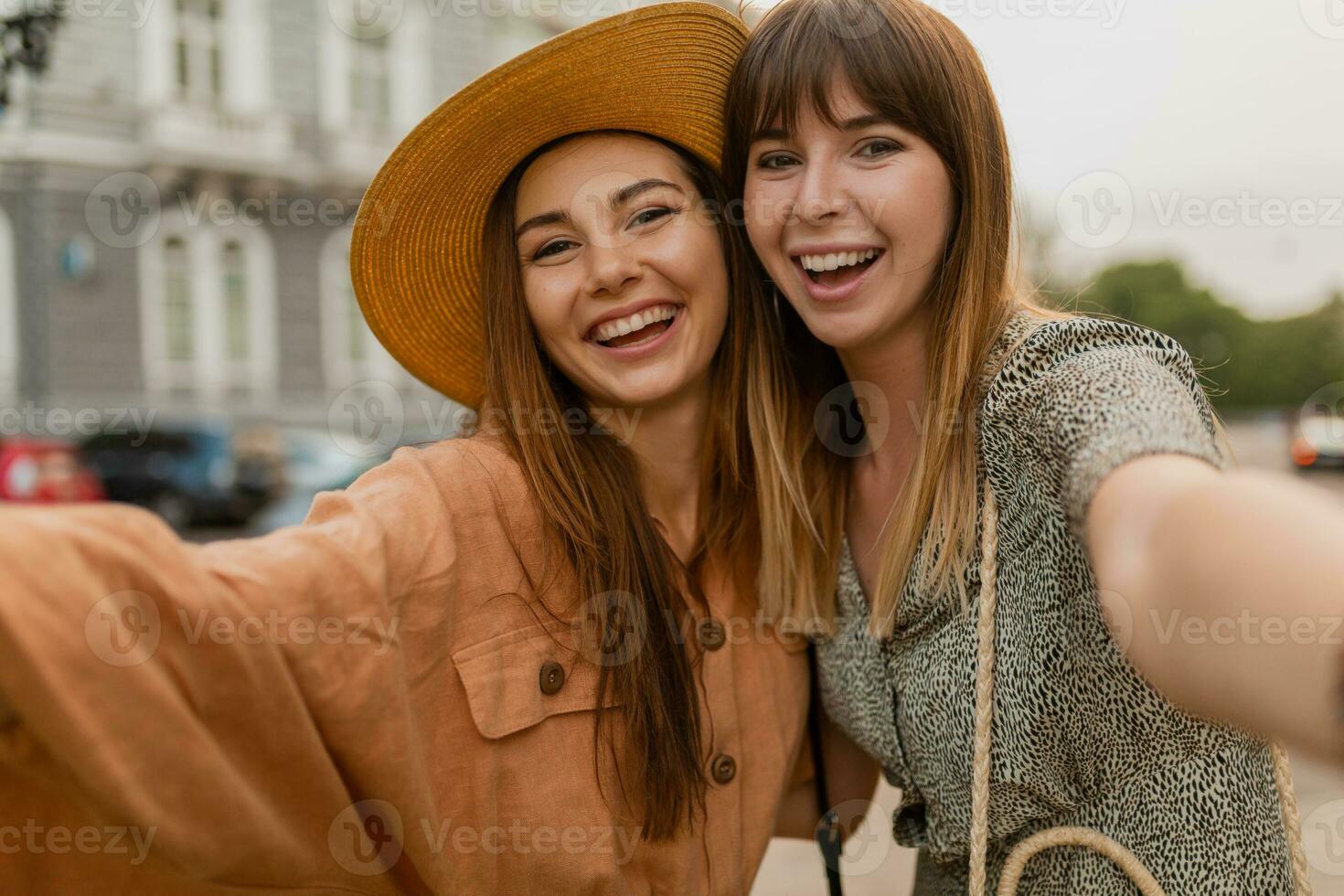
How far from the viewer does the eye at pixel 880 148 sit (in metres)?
1.92

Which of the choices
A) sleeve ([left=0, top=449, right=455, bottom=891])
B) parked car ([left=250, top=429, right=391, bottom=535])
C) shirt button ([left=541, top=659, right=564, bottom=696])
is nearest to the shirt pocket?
shirt button ([left=541, top=659, right=564, bottom=696])

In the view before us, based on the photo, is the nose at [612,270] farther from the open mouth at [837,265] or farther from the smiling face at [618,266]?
the open mouth at [837,265]

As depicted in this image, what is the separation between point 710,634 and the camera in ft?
6.77

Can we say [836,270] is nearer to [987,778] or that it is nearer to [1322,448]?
[987,778]

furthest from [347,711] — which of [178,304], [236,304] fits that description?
[236,304]

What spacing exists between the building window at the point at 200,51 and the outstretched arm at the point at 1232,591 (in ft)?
56.9

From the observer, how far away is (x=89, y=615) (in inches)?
39.7

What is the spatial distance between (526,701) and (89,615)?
83 cm

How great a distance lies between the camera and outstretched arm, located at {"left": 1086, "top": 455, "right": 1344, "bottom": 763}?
2.87 feet

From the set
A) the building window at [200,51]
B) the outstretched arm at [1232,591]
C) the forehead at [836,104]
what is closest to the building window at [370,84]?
the building window at [200,51]

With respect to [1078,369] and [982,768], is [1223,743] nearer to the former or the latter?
[982,768]

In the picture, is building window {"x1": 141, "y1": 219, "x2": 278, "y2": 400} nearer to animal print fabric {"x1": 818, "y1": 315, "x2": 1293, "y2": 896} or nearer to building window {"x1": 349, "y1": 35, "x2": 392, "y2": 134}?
building window {"x1": 349, "y1": 35, "x2": 392, "y2": 134}

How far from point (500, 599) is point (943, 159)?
116 centimetres

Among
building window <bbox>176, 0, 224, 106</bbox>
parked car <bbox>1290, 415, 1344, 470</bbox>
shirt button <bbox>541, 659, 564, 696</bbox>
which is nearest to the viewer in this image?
shirt button <bbox>541, 659, 564, 696</bbox>
